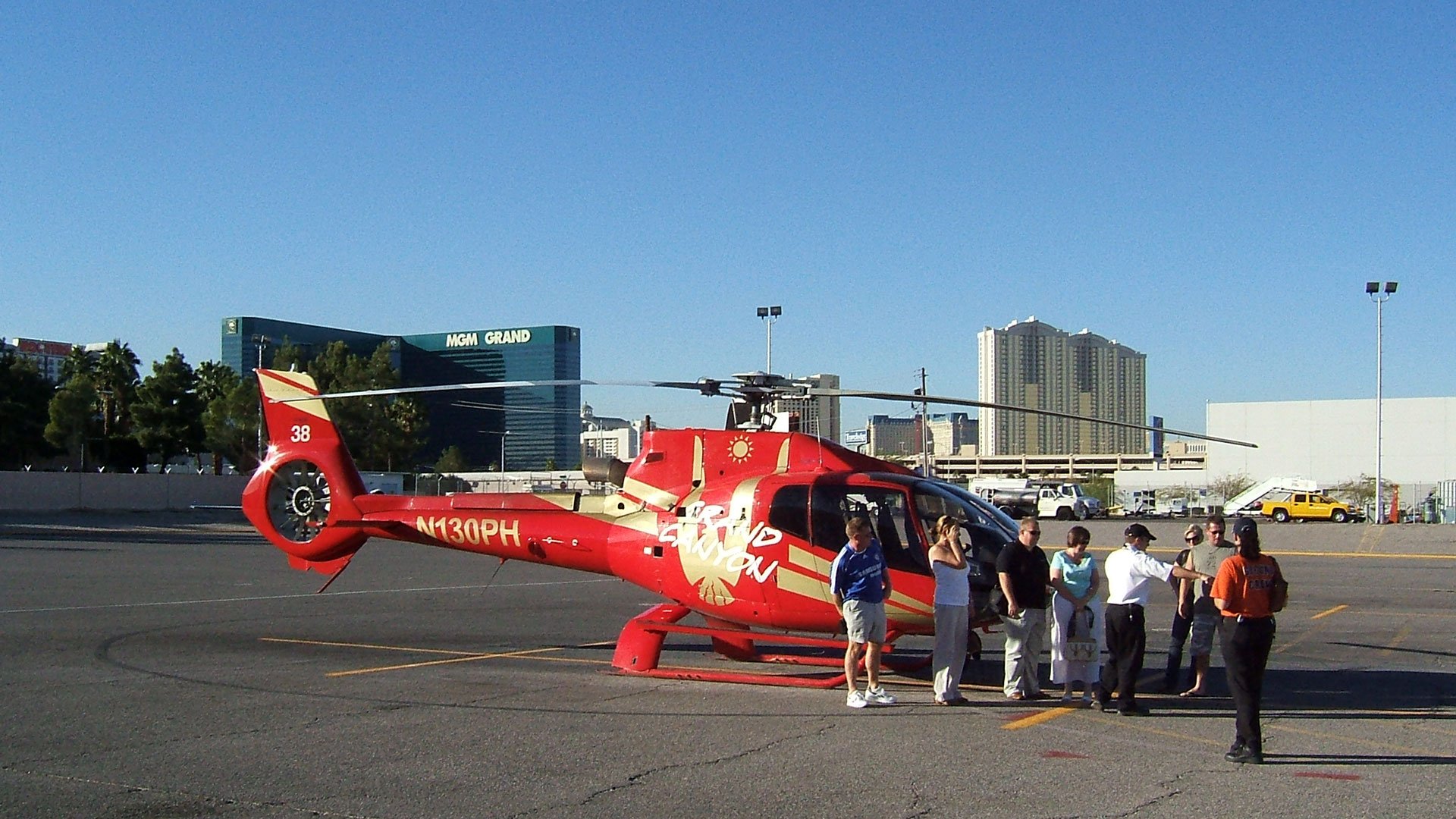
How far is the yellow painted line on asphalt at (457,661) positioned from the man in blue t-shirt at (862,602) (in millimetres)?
4871

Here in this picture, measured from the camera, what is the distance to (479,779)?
Result: 8203mm

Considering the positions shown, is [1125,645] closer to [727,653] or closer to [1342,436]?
[727,653]

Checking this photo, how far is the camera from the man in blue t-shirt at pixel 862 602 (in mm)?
11273

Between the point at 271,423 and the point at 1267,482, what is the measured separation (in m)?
71.9

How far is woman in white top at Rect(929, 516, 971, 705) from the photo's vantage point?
11391mm

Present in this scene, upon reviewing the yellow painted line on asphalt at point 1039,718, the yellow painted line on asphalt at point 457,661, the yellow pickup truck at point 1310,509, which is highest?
the yellow painted line on asphalt at point 1039,718

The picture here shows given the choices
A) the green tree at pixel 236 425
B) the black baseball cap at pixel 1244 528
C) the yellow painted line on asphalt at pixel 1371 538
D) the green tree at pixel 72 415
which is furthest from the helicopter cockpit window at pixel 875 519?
the green tree at pixel 72 415

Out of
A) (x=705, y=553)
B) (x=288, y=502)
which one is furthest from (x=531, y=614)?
(x=705, y=553)

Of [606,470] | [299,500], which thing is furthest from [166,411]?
[606,470]

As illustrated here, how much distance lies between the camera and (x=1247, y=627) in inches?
354

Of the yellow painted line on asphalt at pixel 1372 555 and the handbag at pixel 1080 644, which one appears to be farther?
the yellow painted line on asphalt at pixel 1372 555

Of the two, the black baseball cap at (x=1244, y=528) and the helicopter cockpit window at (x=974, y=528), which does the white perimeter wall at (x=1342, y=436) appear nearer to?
the helicopter cockpit window at (x=974, y=528)

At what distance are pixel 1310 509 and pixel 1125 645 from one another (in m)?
60.3

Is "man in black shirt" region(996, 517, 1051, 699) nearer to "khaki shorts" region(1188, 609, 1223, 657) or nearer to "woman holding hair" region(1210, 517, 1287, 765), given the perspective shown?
"khaki shorts" region(1188, 609, 1223, 657)
